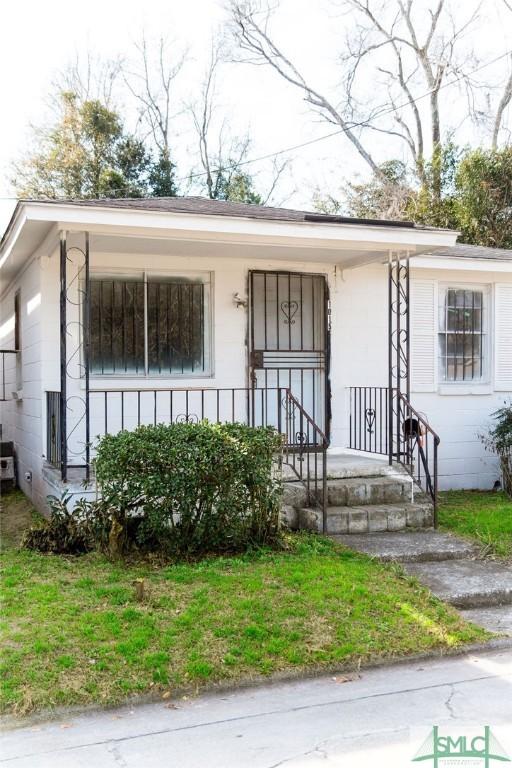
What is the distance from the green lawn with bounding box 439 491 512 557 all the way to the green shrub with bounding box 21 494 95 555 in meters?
3.40

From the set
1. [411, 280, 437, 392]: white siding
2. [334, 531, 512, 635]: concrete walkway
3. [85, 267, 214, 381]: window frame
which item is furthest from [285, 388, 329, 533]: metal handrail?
[411, 280, 437, 392]: white siding

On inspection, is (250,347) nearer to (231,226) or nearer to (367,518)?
(231,226)

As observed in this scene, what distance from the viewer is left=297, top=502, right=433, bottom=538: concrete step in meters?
6.62

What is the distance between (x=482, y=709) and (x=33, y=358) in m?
6.24

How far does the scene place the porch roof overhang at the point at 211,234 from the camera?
663 centimetres

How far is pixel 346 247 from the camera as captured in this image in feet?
25.1

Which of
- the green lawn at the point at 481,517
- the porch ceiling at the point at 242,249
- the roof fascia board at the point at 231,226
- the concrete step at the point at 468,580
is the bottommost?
the concrete step at the point at 468,580

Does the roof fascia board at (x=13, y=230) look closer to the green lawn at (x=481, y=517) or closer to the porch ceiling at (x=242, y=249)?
the porch ceiling at (x=242, y=249)

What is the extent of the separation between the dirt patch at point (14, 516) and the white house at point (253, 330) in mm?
201

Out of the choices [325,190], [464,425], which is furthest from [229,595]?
[325,190]

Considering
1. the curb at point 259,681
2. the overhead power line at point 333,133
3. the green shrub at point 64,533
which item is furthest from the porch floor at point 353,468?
the overhead power line at point 333,133

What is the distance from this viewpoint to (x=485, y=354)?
32.4ft

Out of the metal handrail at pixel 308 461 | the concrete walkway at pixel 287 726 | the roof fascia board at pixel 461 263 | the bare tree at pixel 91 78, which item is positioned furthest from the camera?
the bare tree at pixel 91 78

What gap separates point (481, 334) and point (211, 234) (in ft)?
14.6
